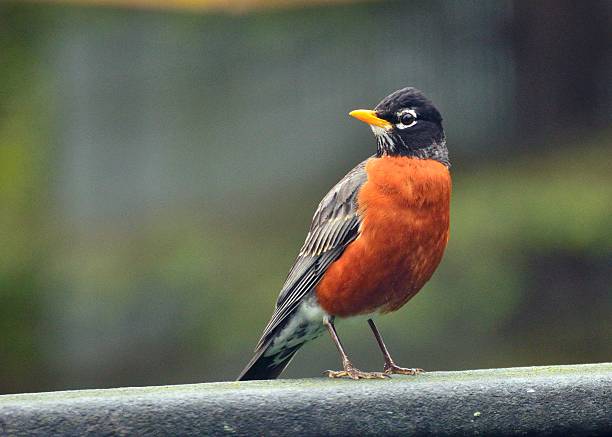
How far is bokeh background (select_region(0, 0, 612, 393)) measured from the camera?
6812 mm

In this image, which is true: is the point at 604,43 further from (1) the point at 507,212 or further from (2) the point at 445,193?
(2) the point at 445,193

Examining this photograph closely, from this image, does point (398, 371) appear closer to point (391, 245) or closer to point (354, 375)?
point (354, 375)

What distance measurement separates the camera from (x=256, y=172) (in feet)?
27.6

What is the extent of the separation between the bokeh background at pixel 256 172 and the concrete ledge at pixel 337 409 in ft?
13.0

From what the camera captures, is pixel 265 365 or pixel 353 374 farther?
pixel 265 365

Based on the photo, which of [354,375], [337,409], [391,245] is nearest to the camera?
[337,409]

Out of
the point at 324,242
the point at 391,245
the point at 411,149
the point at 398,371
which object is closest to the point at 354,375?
the point at 398,371

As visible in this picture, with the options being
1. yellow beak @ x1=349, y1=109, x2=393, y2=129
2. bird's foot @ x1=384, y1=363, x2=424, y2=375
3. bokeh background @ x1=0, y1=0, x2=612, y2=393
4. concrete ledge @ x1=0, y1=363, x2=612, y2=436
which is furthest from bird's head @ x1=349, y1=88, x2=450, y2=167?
bokeh background @ x1=0, y1=0, x2=612, y2=393

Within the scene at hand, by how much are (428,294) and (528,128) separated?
58.8 inches

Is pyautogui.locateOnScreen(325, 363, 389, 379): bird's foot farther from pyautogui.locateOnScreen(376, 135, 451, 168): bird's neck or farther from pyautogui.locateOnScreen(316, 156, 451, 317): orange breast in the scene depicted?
pyautogui.locateOnScreen(376, 135, 451, 168): bird's neck

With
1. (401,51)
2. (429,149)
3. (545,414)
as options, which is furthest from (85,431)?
(401,51)

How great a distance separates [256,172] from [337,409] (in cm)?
588

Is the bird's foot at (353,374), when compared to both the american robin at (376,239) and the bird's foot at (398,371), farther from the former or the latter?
the bird's foot at (398,371)

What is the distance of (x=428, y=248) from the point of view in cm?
345
